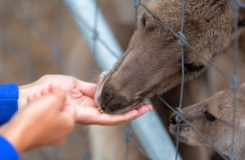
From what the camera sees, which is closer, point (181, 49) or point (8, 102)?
point (8, 102)

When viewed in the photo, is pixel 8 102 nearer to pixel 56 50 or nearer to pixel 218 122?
pixel 218 122

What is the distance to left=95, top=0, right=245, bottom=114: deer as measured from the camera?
6.38ft

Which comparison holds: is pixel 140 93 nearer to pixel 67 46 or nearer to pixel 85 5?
pixel 85 5

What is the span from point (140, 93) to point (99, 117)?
0.25 m

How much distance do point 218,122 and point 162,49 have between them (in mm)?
306

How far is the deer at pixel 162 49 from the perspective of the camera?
1.95 m

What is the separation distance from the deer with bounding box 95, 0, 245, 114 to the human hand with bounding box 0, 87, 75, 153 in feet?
1.66

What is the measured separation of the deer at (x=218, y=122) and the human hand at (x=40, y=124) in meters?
0.57

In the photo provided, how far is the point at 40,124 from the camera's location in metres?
1.33

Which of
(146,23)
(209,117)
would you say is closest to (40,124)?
(209,117)

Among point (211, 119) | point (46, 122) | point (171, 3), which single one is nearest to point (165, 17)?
point (171, 3)

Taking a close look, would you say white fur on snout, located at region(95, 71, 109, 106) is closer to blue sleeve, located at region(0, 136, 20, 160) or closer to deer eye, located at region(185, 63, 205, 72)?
deer eye, located at region(185, 63, 205, 72)

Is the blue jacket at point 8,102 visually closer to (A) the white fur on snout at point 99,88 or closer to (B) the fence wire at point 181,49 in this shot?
(A) the white fur on snout at point 99,88

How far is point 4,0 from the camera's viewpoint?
14.9 feet
